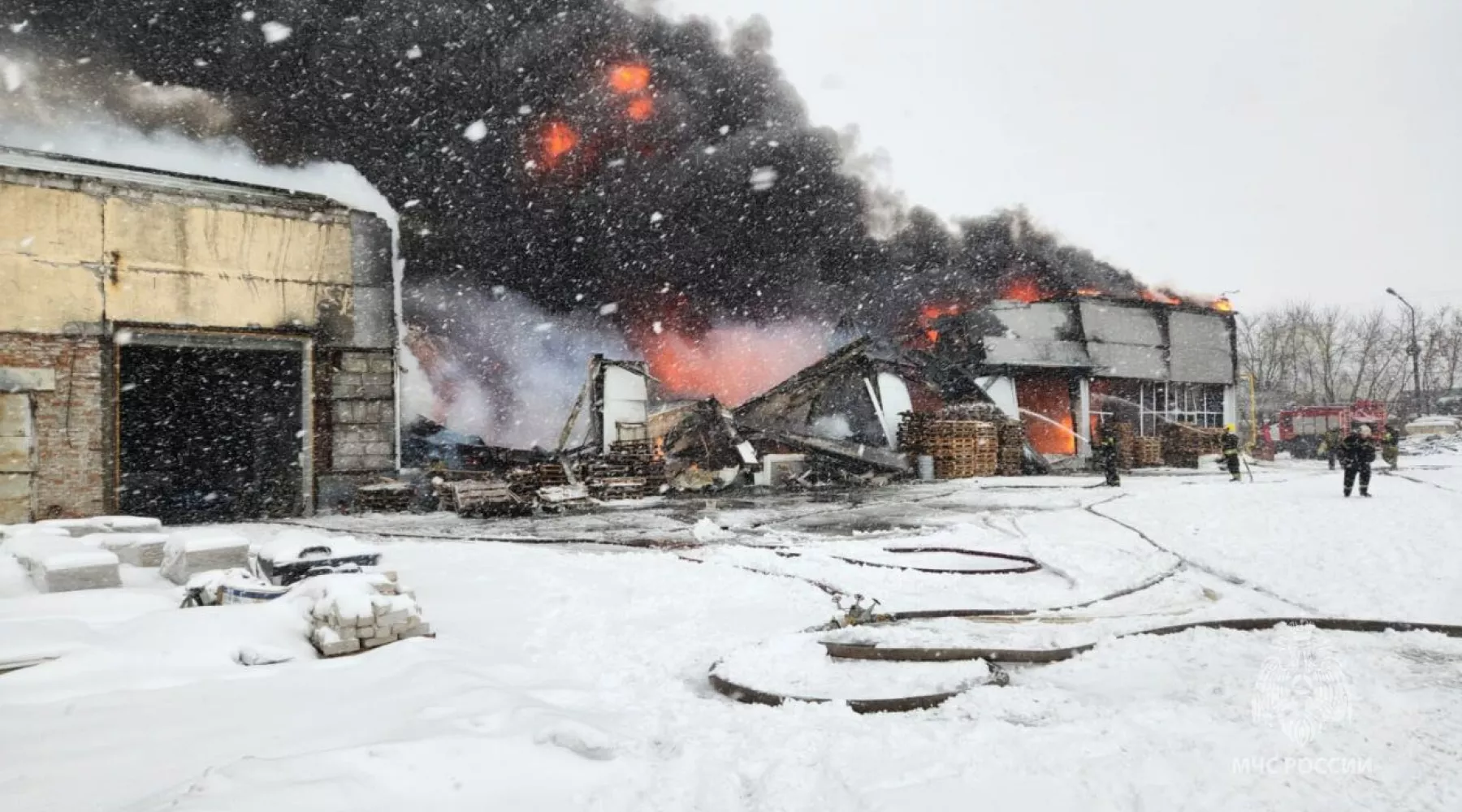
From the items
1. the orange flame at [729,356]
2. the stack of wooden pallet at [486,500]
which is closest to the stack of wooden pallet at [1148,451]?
the orange flame at [729,356]

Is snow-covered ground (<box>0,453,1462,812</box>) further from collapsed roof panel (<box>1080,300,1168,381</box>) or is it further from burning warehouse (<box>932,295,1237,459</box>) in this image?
collapsed roof panel (<box>1080,300,1168,381</box>)

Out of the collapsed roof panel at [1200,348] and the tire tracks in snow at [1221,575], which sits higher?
the collapsed roof panel at [1200,348]

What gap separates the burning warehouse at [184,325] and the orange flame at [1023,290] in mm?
28258

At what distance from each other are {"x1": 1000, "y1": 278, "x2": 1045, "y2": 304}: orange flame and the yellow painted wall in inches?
1143

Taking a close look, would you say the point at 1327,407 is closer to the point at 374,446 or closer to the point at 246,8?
the point at 374,446

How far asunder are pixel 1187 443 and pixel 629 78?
2913cm

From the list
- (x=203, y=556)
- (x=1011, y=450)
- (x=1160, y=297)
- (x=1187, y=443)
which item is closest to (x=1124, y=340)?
(x=1160, y=297)

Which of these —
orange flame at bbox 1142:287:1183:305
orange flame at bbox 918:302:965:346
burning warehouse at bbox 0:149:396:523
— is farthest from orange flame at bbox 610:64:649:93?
orange flame at bbox 1142:287:1183:305

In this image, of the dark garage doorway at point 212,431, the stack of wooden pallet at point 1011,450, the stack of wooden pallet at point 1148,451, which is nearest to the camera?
the dark garage doorway at point 212,431

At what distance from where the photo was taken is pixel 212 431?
751 inches

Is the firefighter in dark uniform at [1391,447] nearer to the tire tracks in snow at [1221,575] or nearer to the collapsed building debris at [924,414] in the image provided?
the collapsed building debris at [924,414]

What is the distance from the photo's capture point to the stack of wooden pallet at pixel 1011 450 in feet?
73.9

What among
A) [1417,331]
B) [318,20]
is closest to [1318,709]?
[318,20]

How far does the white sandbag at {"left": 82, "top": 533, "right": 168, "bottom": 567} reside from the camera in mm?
7020
